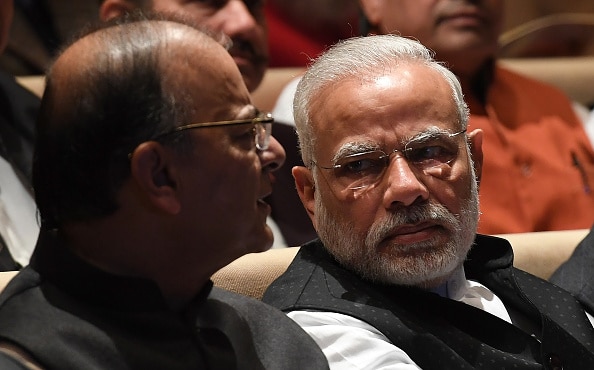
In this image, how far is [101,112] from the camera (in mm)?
1037

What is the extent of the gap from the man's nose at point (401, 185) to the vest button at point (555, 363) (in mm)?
267

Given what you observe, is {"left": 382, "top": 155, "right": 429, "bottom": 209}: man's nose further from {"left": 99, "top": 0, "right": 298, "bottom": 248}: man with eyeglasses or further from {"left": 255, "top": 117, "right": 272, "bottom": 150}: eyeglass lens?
{"left": 99, "top": 0, "right": 298, "bottom": 248}: man with eyeglasses

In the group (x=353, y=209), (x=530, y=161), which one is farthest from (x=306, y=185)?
(x=530, y=161)

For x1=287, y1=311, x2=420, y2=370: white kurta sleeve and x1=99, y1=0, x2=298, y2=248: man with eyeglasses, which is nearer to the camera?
x1=287, y1=311, x2=420, y2=370: white kurta sleeve

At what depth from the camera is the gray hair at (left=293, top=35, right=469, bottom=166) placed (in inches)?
56.2

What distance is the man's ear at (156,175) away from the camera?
Answer: 1048 mm

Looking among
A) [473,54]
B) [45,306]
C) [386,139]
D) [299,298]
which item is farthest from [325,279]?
[473,54]

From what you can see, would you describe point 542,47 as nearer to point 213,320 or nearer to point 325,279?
point 325,279

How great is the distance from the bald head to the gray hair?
37 cm

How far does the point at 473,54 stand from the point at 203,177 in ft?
4.05

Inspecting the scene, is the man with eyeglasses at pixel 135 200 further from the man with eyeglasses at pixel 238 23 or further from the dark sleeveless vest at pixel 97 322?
the man with eyeglasses at pixel 238 23

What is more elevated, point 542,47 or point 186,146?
point 186,146

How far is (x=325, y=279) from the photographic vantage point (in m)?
1.37

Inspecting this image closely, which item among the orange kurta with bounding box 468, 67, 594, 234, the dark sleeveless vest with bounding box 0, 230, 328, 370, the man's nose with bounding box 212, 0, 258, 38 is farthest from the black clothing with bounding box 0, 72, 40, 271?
the orange kurta with bounding box 468, 67, 594, 234
